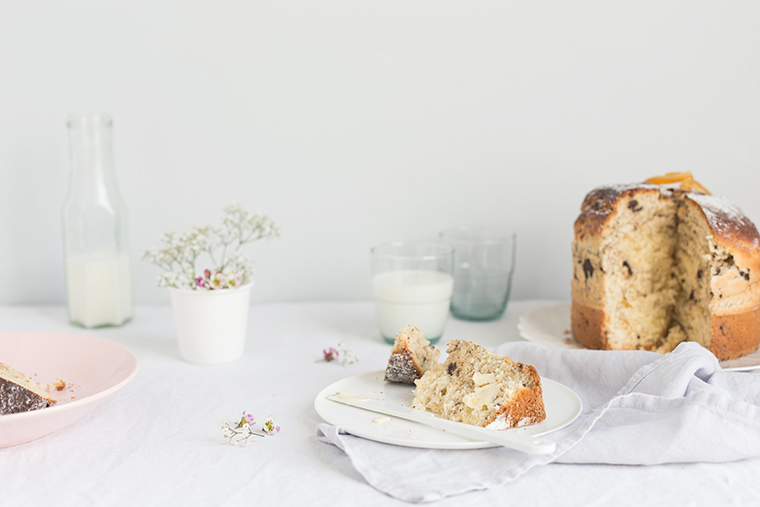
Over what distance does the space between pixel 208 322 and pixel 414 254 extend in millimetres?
579

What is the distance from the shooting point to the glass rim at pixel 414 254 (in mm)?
1511

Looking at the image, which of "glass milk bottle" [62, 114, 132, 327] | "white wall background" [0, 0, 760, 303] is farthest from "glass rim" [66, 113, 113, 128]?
"white wall background" [0, 0, 760, 303]

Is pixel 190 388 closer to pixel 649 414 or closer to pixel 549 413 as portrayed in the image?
pixel 549 413

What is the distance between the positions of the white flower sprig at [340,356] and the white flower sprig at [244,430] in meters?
0.37

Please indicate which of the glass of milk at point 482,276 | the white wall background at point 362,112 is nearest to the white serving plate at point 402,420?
the glass of milk at point 482,276

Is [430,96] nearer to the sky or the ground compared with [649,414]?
nearer to the sky

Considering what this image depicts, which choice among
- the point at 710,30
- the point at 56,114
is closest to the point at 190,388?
the point at 56,114

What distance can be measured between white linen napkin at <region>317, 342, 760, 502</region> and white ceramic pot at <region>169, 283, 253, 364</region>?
1.58 feet

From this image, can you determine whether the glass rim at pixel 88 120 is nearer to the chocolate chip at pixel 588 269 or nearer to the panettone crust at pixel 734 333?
the chocolate chip at pixel 588 269

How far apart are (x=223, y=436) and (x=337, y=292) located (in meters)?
0.95

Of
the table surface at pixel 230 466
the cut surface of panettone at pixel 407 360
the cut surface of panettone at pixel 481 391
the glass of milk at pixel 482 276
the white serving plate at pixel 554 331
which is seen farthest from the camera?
the glass of milk at pixel 482 276

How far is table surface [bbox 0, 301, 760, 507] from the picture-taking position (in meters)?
0.80

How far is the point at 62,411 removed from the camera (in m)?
0.88

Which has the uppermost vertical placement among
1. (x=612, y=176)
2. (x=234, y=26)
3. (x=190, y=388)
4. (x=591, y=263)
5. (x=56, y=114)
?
(x=234, y=26)
